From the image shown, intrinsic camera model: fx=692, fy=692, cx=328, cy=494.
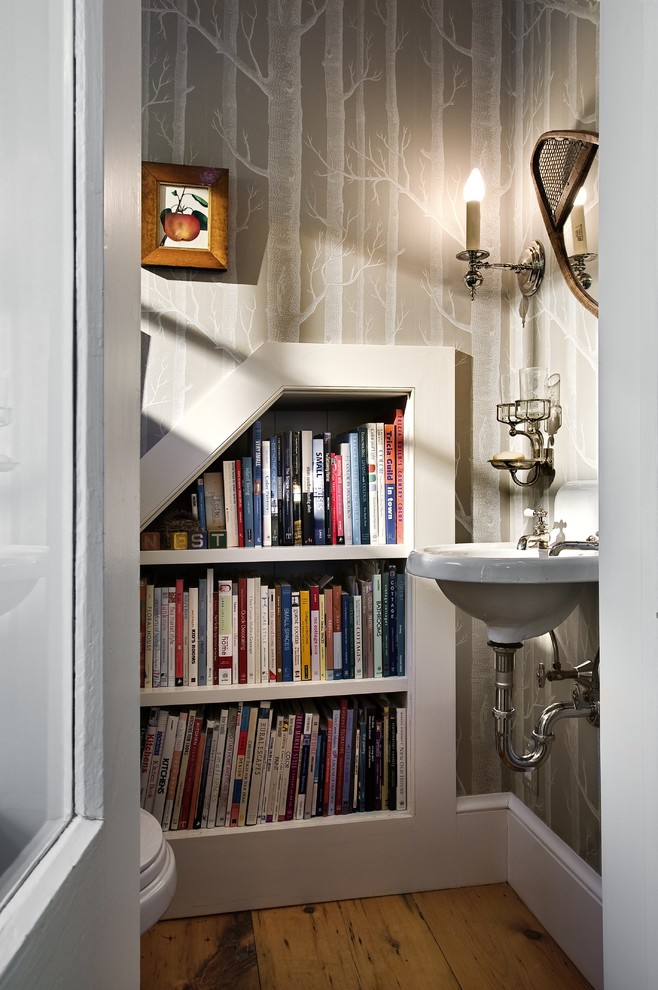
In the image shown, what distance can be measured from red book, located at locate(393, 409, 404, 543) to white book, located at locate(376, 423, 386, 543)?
0.12 ft

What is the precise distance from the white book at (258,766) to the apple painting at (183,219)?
3.96 ft

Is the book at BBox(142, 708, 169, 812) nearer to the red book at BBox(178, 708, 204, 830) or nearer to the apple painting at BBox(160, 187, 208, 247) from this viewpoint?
the red book at BBox(178, 708, 204, 830)

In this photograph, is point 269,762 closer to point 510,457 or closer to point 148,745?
point 148,745

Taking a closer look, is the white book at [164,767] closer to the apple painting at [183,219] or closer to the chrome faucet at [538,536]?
the chrome faucet at [538,536]

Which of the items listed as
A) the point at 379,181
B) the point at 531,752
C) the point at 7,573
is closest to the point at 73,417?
the point at 7,573

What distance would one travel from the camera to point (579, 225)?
5.02 feet

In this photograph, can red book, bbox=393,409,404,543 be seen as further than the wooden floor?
Yes

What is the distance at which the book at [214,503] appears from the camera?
1732 mm

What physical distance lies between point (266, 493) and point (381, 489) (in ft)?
0.99

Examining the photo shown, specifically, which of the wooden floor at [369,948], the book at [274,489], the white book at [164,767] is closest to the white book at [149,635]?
the white book at [164,767]

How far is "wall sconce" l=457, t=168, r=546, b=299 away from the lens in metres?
1.71

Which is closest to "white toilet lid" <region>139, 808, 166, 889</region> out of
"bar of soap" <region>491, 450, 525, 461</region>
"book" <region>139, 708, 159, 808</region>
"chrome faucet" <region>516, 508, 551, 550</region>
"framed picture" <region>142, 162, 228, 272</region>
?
"book" <region>139, 708, 159, 808</region>

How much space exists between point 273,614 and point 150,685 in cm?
34

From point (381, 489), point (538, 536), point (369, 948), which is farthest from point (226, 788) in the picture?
point (538, 536)
